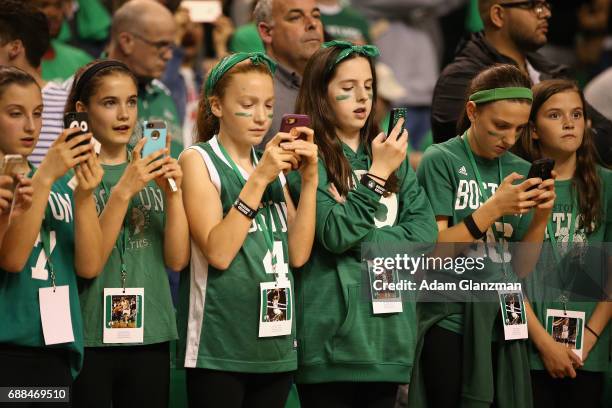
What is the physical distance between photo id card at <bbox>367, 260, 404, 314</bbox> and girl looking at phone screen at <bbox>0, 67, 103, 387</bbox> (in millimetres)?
993

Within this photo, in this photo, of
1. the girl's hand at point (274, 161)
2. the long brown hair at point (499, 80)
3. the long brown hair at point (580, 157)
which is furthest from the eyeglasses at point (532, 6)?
the girl's hand at point (274, 161)

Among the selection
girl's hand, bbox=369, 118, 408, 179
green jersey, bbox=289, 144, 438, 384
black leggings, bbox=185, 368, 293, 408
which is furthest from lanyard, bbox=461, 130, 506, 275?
black leggings, bbox=185, 368, 293, 408

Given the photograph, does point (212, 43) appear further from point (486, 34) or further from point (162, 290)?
point (162, 290)

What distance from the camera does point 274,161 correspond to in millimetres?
3871

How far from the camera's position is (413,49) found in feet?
27.1

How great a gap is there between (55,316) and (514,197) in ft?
5.75

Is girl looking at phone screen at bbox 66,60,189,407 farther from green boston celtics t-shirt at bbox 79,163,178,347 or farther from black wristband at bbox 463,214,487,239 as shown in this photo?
black wristband at bbox 463,214,487,239

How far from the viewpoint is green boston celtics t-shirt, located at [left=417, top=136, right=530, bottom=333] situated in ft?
14.3

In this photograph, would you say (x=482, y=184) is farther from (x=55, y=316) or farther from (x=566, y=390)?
(x=55, y=316)

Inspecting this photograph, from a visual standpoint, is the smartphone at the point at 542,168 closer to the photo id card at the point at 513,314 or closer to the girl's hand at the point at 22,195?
the photo id card at the point at 513,314

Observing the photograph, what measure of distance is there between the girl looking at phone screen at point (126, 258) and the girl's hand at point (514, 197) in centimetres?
120

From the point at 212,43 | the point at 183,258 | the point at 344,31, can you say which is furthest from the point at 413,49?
the point at 183,258

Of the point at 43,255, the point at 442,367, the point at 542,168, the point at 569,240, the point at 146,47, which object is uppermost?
the point at 146,47

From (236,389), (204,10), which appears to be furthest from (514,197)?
(204,10)
